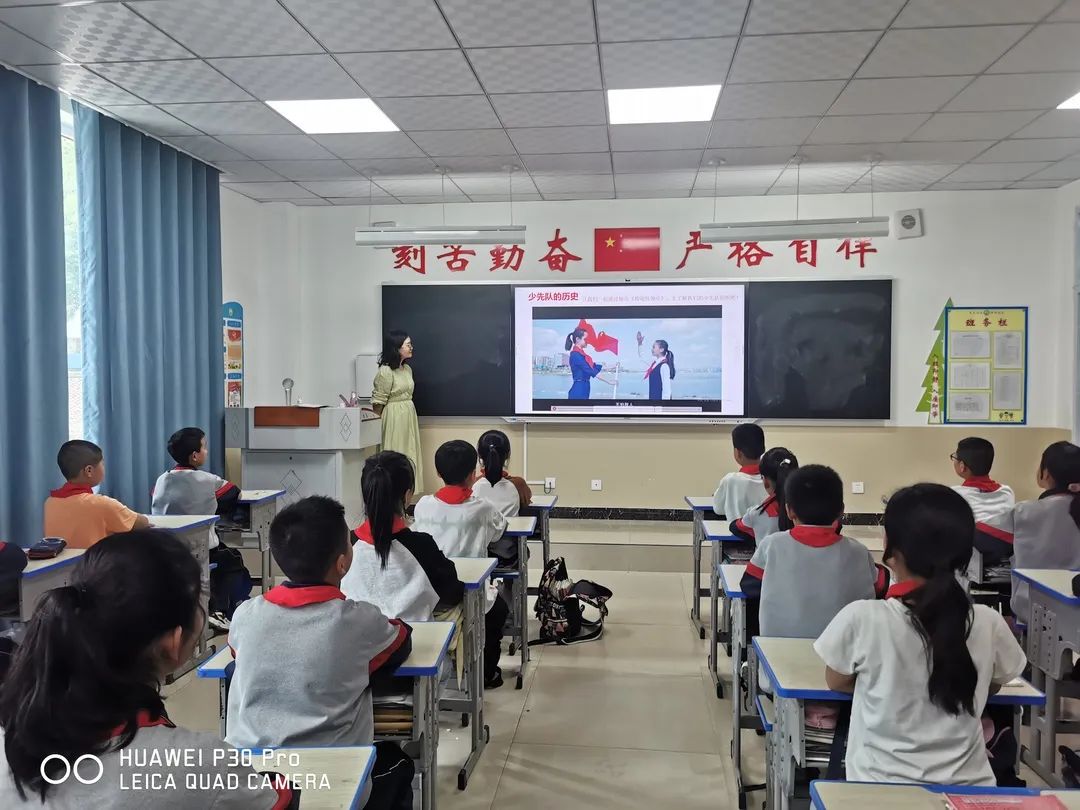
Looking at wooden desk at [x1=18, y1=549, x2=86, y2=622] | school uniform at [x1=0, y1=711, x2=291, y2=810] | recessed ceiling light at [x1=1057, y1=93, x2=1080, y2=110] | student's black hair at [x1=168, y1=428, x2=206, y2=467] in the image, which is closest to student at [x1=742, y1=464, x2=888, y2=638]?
Answer: school uniform at [x1=0, y1=711, x2=291, y2=810]

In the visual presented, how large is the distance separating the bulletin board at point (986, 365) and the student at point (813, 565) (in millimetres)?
4524

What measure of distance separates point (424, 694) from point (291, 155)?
415 centimetres

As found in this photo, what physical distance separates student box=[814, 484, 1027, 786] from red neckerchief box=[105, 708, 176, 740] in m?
1.26

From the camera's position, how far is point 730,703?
3.27m

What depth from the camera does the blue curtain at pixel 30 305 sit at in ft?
11.6

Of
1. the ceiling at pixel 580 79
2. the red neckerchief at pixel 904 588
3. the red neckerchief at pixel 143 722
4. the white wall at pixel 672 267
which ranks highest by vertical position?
the ceiling at pixel 580 79

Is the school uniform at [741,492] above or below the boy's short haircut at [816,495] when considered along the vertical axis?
below

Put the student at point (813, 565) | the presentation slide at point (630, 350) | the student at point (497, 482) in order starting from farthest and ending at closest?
the presentation slide at point (630, 350) → the student at point (497, 482) → the student at point (813, 565)

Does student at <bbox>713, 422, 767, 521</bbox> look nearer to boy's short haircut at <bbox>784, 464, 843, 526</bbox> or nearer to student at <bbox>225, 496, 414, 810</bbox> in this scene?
boy's short haircut at <bbox>784, 464, 843, 526</bbox>

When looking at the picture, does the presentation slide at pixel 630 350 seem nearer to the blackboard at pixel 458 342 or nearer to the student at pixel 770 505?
the blackboard at pixel 458 342

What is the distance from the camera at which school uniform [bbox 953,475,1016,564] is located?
10.8ft

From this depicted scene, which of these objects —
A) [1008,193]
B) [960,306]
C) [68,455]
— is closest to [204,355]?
[68,455]

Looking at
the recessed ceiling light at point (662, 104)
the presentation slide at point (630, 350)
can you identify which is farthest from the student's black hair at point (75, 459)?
the presentation slide at point (630, 350)

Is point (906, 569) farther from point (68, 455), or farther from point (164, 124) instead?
point (164, 124)
